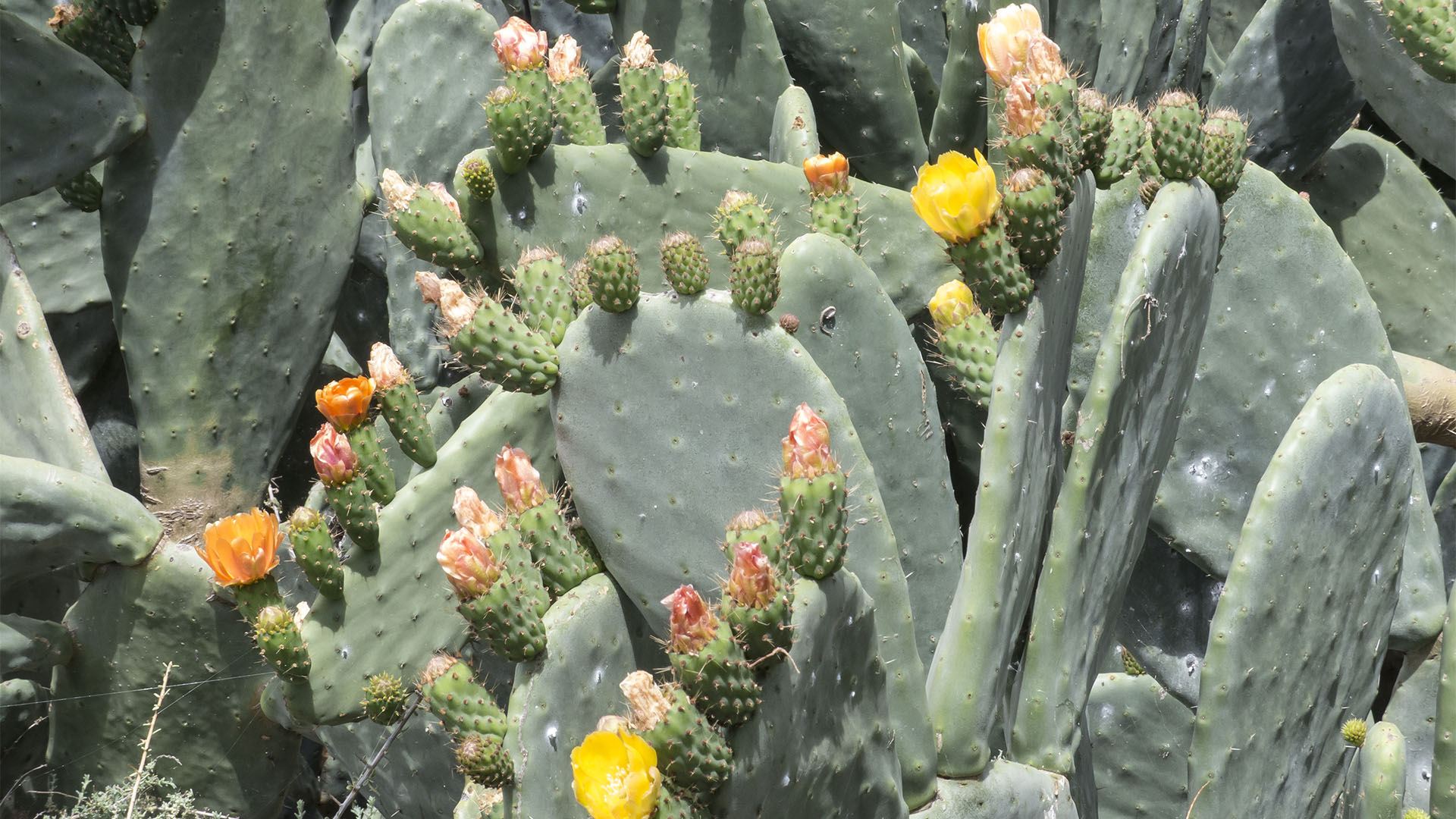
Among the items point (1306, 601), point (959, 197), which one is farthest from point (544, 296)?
point (1306, 601)

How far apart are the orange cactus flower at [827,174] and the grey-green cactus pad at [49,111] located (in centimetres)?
143

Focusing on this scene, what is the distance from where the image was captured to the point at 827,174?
2178 mm

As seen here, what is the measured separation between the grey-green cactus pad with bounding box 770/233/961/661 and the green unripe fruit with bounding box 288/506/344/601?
Answer: 87 cm

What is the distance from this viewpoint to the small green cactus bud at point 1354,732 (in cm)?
184

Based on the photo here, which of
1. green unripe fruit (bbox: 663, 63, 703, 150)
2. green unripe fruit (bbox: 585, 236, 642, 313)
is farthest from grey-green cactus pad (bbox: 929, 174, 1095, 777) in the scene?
green unripe fruit (bbox: 663, 63, 703, 150)

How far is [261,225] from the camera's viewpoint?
2637mm

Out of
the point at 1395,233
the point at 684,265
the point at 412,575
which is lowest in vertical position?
the point at 412,575

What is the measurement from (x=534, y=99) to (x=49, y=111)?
3.32 feet

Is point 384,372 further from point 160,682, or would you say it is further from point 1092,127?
point 1092,127

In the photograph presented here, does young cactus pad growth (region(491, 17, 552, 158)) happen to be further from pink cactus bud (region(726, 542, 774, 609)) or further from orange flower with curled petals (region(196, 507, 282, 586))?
pink cactus bud (region(726, 542, 774, 609))

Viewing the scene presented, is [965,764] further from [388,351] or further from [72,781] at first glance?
[72,781]

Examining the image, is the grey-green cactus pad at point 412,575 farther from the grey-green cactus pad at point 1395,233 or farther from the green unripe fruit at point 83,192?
the grey-green cactus pad at point 1395,233

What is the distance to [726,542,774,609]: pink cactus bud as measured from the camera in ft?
3.91

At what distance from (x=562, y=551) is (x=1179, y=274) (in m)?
0.94
